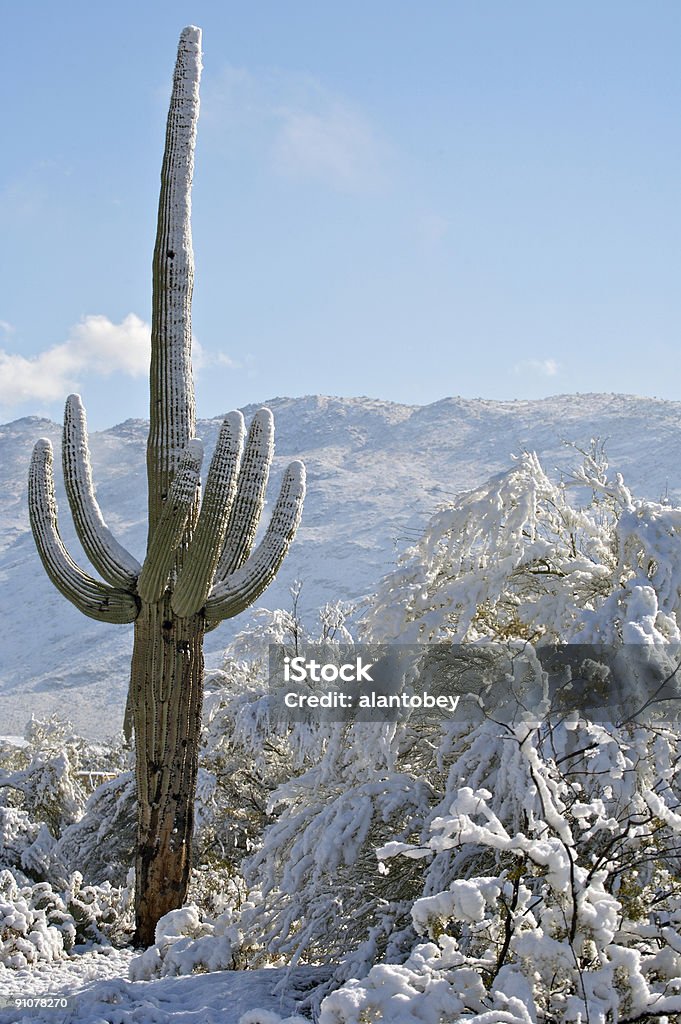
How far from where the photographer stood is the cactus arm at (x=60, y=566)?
720 cm

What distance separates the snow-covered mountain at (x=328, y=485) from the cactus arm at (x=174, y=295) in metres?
36.0

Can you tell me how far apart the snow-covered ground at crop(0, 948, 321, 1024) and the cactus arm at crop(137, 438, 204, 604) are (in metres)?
2.67

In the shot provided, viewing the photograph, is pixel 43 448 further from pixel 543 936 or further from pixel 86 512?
pixel 543 936

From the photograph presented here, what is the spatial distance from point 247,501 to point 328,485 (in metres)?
104

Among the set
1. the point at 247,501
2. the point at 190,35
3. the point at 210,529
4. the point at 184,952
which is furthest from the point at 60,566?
the point at 190,35

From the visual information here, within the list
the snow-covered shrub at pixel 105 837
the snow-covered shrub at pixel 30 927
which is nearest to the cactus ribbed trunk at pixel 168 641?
the snow-covered shrub at pixel 30 927

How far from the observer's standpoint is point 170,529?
6.84m

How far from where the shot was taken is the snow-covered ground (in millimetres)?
4438

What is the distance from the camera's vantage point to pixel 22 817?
8750 millimetres

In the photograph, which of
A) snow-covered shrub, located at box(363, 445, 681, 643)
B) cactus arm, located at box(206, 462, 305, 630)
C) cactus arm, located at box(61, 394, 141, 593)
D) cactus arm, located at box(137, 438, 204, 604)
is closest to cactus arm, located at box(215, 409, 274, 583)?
cactus arm, located at box(206, 462, 305, 630)

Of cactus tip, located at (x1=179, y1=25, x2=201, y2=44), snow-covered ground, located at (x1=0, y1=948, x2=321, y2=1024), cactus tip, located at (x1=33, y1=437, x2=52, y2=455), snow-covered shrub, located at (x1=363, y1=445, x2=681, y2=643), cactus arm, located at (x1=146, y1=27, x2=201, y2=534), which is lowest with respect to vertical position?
snow-covered ground, located at (x1=0, y1=948, x2=321, y2=1024)

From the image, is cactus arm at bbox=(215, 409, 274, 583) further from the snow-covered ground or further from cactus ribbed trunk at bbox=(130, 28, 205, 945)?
the snow-covered ground

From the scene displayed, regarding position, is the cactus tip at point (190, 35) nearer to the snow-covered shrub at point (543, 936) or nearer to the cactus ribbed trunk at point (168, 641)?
the cactus ribbed trunk at point (168, 641)

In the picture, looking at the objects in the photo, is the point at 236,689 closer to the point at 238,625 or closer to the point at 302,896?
the point at 302,896
